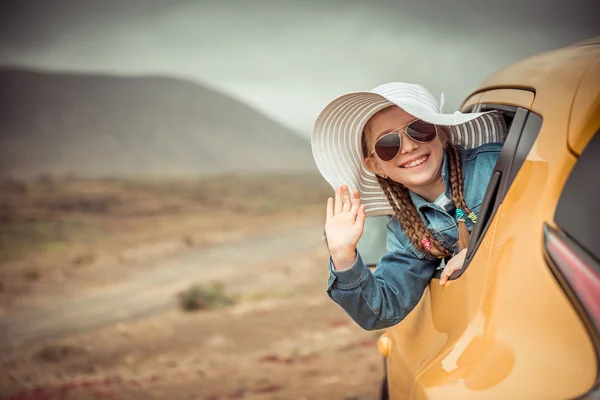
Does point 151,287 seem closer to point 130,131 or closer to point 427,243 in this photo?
point 130,131

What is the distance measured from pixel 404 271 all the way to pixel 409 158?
13.5 inches

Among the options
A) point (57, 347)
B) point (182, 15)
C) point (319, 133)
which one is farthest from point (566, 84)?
point (182, 15)

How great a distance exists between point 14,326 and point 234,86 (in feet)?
13.6

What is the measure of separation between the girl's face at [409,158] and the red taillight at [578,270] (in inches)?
28.4

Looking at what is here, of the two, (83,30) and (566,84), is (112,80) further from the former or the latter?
(566,84)

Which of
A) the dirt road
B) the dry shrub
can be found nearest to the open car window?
the dirt road

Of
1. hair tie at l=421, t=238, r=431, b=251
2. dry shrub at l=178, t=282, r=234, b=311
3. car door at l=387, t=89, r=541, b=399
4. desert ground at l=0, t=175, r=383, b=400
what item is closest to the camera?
car door at l=387, t=89, r=541, b=399

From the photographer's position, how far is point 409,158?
1974 millimetres

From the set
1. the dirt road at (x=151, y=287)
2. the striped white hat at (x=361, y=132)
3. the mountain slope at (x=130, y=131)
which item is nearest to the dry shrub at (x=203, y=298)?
the dirt road at (x=151, y=287)

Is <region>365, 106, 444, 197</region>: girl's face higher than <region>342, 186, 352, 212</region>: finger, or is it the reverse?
<region>365, 106, 444, 197</region>: girl's face

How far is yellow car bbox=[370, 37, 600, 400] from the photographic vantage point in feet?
4.03

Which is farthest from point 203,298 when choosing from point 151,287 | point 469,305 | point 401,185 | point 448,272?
point 469,305

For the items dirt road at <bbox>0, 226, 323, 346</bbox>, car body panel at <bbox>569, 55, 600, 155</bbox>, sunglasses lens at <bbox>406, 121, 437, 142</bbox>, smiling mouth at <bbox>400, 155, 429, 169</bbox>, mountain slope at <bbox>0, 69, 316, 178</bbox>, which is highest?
car body panel at <bbox>569, 55, 600, 155</bbox>

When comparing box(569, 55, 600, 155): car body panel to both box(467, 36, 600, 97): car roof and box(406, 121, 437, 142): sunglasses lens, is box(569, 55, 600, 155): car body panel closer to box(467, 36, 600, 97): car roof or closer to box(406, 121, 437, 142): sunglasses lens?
box(467, 36, 600, 97): car roof
